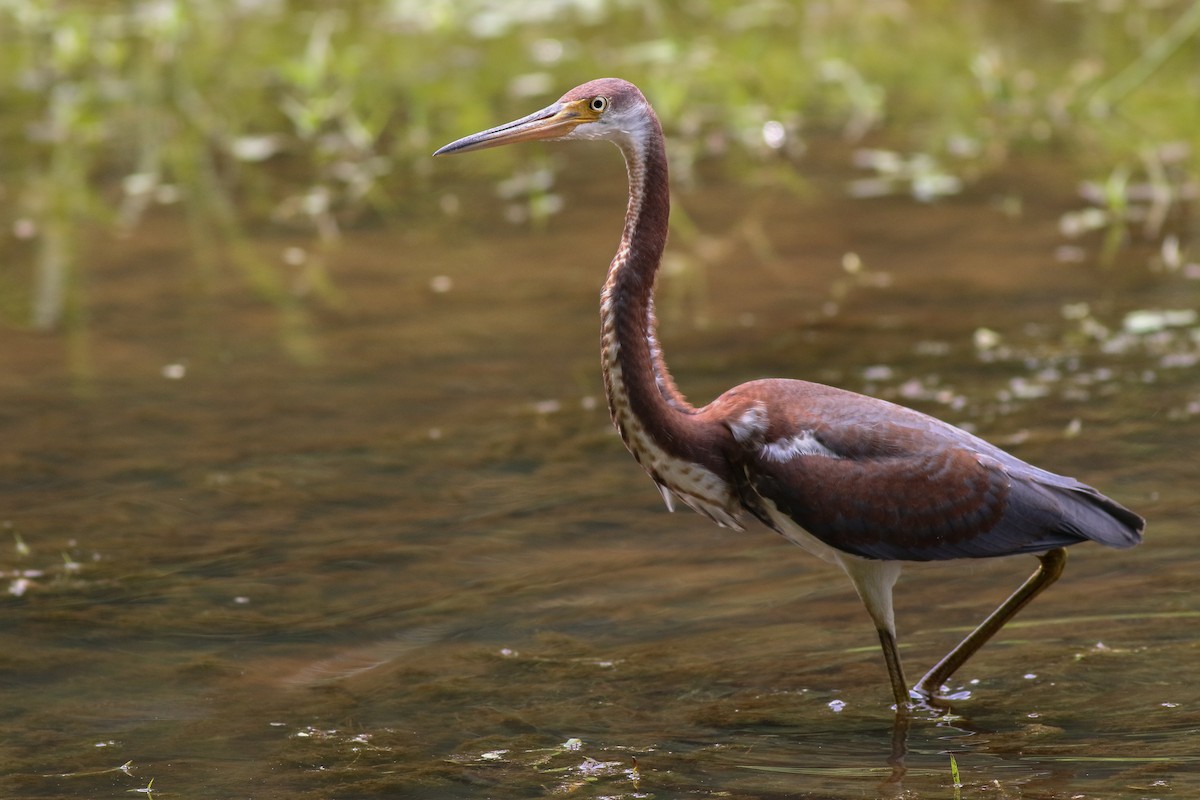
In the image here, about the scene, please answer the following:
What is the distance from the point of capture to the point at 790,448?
5.03m

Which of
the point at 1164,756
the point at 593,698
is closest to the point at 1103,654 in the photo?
the point at 1164,756

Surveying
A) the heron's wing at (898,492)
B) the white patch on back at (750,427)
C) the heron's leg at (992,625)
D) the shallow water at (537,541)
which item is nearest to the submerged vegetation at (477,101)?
the shallow water at (537,541)

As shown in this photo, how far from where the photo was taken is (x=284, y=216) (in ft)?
35.5

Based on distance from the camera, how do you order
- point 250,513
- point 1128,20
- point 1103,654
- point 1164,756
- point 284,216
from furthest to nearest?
point 1128,20
point 284,216
point 250,513
point 1103,654
point 1164,756

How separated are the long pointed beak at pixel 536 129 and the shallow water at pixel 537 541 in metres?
1.71

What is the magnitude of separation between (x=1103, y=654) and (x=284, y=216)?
6.85 metres

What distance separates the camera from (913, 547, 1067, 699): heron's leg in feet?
17.2

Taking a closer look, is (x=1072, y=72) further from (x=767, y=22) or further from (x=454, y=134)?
(x=454, y=134)

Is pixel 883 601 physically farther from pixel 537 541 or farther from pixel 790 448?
pixel 537 541

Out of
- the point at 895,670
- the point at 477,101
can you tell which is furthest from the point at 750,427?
the point at 477,101

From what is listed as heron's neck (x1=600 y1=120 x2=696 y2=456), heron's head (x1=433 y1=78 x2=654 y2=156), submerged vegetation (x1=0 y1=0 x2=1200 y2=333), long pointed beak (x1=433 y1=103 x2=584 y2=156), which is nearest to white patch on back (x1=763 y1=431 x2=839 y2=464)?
heron's neck (x1=600 y1=120 x2=696 y2=456)

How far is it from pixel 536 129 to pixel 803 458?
129cm

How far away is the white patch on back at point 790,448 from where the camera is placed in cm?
502

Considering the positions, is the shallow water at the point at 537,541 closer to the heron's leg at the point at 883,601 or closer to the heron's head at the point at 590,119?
the heron's leg at the point at 883,601
